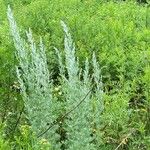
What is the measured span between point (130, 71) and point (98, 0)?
211cm

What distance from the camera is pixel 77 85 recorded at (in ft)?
11.4

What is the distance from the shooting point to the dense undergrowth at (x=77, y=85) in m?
3.29

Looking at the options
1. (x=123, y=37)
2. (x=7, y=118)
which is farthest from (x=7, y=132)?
(x=123, y=37)

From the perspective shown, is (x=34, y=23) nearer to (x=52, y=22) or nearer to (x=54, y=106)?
(x=52, y=22)

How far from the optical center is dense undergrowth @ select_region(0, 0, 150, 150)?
3.29m

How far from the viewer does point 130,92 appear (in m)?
3.93

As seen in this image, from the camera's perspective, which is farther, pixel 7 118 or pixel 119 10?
pixel 119 10

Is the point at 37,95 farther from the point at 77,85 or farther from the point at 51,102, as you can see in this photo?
the point at 77,85

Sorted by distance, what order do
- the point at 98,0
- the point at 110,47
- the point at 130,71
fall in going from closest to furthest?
the point at 130,71 → the point at 110,47 → the point at 98,0

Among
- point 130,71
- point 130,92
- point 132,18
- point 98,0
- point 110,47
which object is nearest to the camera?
point 130,92

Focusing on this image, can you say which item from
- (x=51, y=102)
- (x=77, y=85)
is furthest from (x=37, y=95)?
(x=77, y=85)

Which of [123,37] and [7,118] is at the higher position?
[123,37]

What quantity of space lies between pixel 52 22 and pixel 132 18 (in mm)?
979

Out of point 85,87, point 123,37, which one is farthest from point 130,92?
point 123,37
